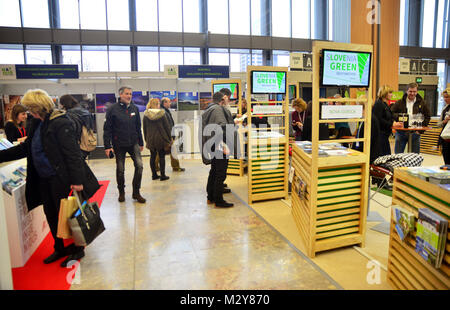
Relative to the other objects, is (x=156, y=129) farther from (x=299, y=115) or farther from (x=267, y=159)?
(x=299, y=115)

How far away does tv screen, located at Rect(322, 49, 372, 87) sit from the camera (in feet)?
8.80

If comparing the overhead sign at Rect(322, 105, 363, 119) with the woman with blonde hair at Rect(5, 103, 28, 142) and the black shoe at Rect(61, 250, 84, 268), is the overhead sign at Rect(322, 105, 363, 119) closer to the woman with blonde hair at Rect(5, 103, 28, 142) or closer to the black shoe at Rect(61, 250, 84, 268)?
the black shoe at Rect(61, 250, 84, 268)

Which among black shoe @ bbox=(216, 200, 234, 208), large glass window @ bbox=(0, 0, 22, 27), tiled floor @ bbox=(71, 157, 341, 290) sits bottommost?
tiled floor @ bbox=(71, 157, 341, 290)

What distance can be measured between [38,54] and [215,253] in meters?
13.8

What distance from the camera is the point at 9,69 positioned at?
28.2 feet

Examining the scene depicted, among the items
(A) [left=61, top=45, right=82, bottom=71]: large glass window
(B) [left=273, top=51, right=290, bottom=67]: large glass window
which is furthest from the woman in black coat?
(B) [left=273, top=51, right=290, bottom=67]: large glass window

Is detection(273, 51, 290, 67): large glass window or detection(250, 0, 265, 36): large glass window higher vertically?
detection(250, 0, 265, 36): large glass window

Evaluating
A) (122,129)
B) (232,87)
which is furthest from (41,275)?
(232,87)

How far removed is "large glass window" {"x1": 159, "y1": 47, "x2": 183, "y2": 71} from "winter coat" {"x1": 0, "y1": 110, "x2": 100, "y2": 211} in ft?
40.4

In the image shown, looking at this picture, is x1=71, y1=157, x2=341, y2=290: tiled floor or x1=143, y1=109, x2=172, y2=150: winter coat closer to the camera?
x1=71, y1=157, x2=341, y2=290: tiled floor

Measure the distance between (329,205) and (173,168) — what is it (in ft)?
14.6
